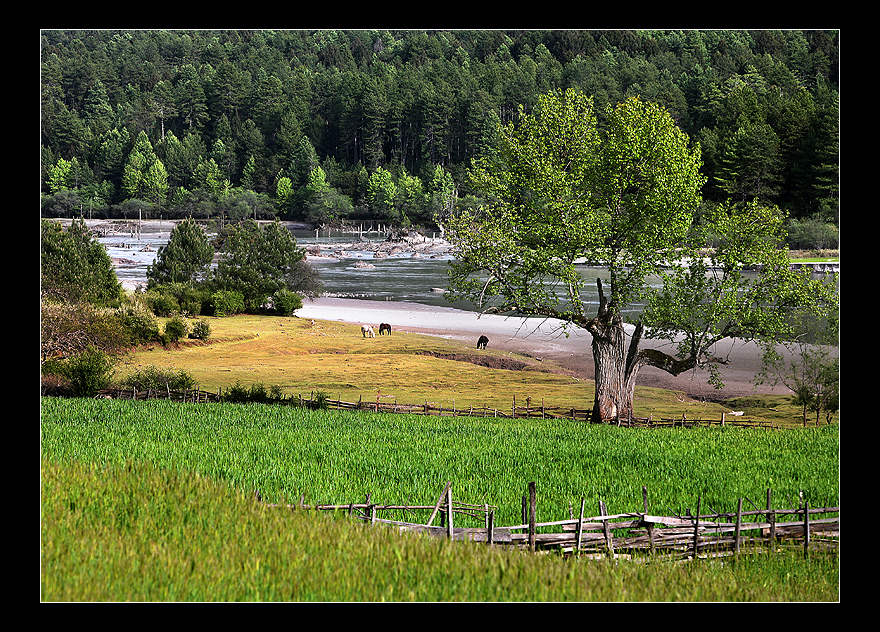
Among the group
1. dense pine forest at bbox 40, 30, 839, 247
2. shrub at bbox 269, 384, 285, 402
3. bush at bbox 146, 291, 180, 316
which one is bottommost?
shrub at bbox 269, 384, 285, 402

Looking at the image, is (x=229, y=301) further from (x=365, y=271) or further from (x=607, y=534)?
(x=607, y=534)

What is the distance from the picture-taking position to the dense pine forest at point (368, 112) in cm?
621

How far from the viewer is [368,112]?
6.94 m

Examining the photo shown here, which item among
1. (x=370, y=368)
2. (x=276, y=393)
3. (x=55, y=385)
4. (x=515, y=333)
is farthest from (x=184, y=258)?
(x=515, y=333)

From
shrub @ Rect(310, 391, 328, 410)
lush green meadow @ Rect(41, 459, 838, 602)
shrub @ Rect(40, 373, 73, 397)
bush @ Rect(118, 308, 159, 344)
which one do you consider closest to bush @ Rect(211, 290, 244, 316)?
bush @ Rect(118, 308, 159, 344)

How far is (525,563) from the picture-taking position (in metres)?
4.34

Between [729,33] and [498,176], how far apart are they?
1.95 meters

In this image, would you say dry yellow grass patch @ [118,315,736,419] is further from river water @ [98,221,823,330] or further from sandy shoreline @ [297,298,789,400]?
river water @ [98,221,823,330]

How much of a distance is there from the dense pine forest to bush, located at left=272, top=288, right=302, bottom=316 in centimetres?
67

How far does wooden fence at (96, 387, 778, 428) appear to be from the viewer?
7.23 m

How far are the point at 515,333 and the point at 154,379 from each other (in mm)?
2977

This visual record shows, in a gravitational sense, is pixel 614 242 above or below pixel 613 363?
above

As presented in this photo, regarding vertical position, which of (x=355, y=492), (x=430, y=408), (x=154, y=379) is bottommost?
(x=355, y=492)

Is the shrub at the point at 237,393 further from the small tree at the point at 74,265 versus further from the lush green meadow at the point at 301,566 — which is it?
the lush green meadow at the point at 301,566
